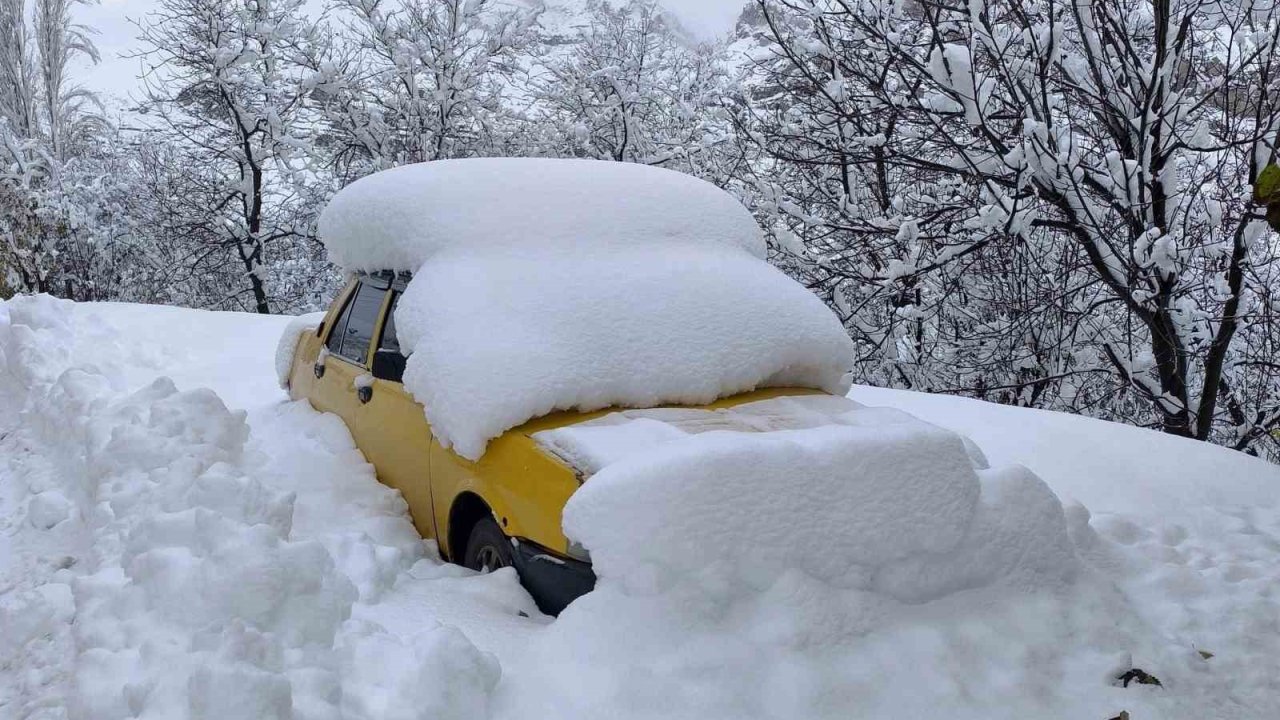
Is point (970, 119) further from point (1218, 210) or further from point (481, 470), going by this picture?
point (481, 470)

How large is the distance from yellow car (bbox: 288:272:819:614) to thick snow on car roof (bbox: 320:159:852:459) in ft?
0.31

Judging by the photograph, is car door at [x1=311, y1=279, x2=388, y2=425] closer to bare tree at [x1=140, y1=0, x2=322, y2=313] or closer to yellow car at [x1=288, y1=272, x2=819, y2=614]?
yellow car at [x1=288, y1=272, x2=819, y2=614]

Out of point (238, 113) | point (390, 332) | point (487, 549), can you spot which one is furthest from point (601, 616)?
point (238, 113)

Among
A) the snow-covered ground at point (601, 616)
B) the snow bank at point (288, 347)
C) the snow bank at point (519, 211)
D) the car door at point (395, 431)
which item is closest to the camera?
the snow-covered ground at point (601, 616)

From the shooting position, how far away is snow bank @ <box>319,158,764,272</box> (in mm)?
4258

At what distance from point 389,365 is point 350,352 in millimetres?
786

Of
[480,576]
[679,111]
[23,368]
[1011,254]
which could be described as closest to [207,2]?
[679,111]

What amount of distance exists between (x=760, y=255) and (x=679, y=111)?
1281 centimetres

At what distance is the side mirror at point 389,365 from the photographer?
4.06 m

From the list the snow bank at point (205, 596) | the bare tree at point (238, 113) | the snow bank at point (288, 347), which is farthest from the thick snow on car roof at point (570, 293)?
the bare tree at point (238, 113)

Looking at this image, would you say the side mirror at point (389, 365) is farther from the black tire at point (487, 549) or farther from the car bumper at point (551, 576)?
the car bumper at point (551, 576)

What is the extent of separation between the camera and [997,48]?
20.0 feet

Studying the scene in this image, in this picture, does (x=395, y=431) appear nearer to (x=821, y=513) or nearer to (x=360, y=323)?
(x=360, y=323)

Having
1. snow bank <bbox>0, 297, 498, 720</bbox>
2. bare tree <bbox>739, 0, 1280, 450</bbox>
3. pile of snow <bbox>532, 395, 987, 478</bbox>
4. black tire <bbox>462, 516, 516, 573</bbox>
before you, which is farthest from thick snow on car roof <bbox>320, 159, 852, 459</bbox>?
bare tree <bbox>739, 0, 1280, 450</bbox>
